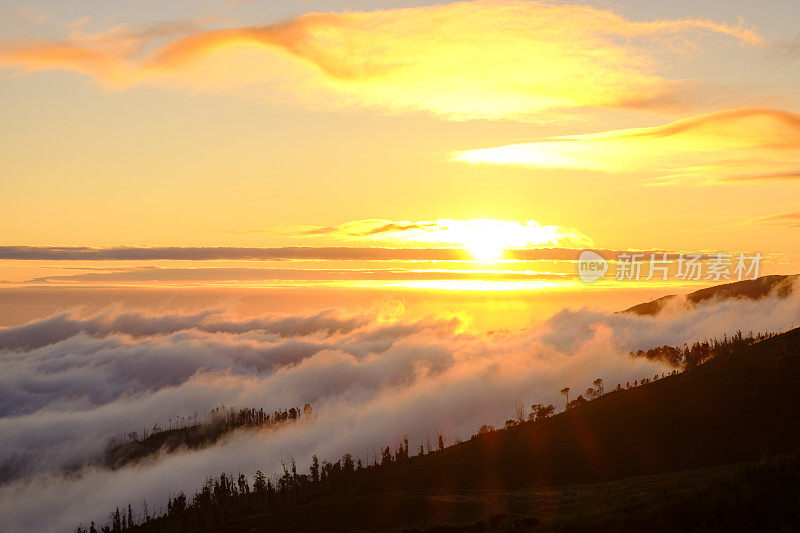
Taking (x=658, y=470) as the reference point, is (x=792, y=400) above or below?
above

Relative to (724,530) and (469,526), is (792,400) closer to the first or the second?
(469,526)

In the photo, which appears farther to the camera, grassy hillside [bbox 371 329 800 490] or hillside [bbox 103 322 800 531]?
grassy hillside [bbox 371 329 800 490]

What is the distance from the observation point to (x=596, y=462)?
15112 cm

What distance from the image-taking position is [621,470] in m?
143

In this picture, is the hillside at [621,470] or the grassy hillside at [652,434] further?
the grassy hillside at [652,434]

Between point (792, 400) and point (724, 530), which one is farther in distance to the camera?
point (792, 400)

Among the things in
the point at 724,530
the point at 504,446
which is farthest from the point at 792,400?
the point at 724,530

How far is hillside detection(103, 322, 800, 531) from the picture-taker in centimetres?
5947

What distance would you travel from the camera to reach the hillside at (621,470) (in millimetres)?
59469

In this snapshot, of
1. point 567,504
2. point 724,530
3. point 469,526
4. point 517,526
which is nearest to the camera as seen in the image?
point 724,530

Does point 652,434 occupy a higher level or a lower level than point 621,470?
higher

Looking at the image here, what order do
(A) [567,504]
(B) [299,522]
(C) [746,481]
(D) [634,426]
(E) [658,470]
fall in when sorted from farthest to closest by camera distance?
(D) [634,426] → (E) [658,470] → (B) [299,522] → (A) [567,504] → (C) [746,481]

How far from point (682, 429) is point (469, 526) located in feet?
324

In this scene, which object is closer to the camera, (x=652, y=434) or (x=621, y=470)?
(x=621, y=470)
